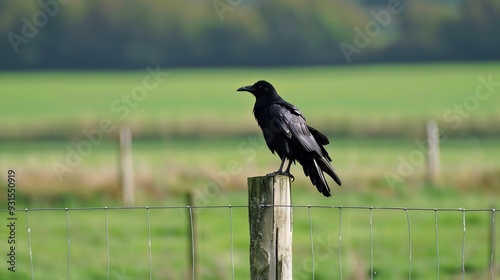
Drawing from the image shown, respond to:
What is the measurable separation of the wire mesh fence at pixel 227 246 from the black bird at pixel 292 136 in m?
2.25

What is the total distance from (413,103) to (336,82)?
12.4 meters

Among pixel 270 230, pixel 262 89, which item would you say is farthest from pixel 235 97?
pixel 270 230

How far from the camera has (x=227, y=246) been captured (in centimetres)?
1448

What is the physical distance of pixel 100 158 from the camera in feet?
102

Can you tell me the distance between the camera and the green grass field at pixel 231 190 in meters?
13.0

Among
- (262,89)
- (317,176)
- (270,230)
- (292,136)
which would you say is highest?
(262,89)

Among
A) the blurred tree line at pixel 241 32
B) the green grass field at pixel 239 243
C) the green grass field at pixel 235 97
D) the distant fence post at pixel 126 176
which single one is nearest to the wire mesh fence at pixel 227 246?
the green grass field at pixel 239 243

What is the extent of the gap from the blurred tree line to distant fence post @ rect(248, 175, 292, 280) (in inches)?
2733

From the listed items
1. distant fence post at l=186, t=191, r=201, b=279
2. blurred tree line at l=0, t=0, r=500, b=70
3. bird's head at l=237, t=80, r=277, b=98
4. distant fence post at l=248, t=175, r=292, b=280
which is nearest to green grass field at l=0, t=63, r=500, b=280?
distant fence post at l=186, t=191, r=201, b=279

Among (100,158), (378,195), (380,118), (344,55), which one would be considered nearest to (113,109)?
(380,118)

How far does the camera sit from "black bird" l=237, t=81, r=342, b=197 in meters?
7.50

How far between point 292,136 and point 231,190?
11.0 metres

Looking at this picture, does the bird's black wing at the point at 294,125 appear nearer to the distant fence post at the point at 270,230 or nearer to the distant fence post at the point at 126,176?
the distant fence post at the point at 270,230

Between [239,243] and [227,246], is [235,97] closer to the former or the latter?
[239,243]
